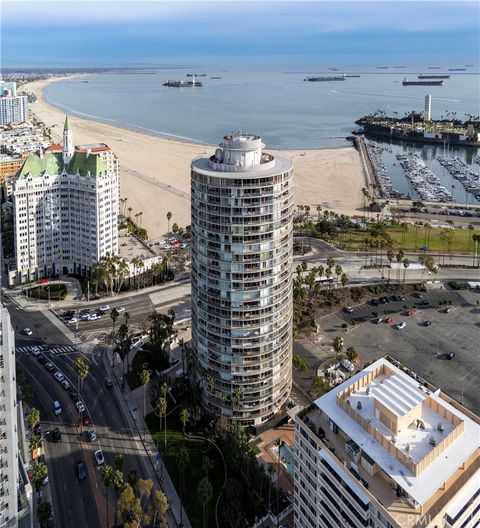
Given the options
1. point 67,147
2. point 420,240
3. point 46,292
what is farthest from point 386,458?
point 420,240

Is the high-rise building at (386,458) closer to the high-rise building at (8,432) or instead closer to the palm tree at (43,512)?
the palm tree at (43,512)

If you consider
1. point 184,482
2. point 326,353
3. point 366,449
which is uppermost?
point 366,449

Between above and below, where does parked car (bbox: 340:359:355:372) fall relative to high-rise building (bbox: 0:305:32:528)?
below

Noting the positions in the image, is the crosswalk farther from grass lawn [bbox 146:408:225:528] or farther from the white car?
grass lawn [bbox 146:408:225:528]

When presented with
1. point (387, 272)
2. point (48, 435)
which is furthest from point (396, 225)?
point (48, 435)

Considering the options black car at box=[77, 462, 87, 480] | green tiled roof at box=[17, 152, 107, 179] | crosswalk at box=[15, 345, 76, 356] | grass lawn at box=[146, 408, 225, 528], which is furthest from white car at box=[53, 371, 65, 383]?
green tiled roof at box=[17, 152, 107, 179]

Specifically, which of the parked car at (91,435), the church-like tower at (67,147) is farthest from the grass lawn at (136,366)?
the church-like tower at (67,147)

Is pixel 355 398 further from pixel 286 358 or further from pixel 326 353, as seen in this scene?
pixel 326 353
